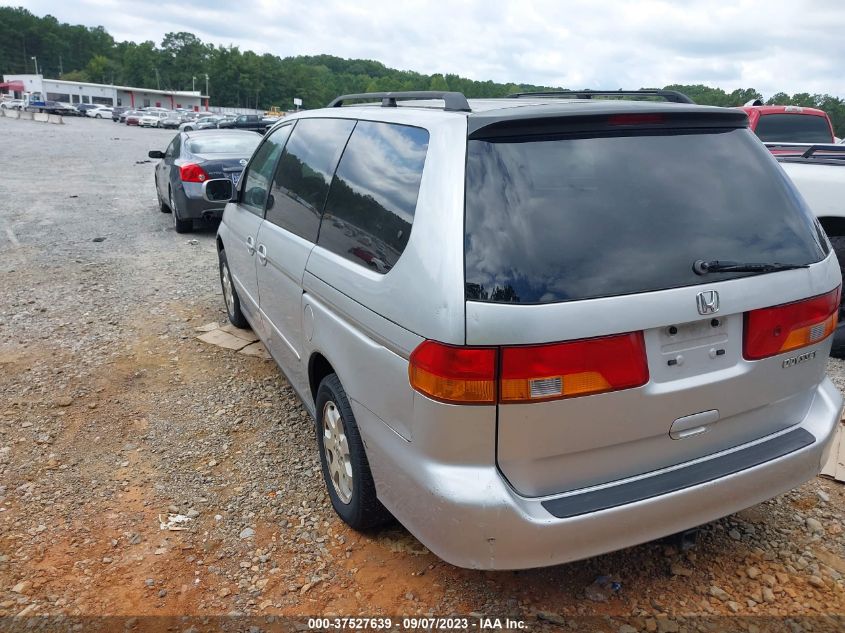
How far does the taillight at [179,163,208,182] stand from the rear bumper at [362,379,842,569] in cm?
757

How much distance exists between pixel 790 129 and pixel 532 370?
9007mm

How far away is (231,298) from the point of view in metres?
5.42

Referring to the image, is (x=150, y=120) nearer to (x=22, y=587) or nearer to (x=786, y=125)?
(x=786, y=125)

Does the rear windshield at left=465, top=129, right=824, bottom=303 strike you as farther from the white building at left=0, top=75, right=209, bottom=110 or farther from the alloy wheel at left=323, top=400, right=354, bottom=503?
the white building at left=0, top=75, right=209, bottom=110

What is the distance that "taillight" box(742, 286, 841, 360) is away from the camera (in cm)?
226

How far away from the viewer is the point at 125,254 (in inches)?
319

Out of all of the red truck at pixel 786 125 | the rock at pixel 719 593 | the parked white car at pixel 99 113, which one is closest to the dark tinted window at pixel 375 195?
the rock at pixel 719 593

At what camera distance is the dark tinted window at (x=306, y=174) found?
3129 millimetres

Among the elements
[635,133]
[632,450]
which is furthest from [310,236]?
[632,450]

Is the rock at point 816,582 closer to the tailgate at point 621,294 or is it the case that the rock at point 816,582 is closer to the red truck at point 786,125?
the tailgate at point 621,294

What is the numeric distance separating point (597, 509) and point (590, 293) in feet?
2.30

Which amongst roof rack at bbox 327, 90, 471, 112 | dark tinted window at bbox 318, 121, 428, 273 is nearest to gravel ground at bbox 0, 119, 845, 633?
dark tinted window at bbox 318, 121, 428, 273

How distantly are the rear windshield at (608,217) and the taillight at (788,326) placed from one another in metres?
0.18

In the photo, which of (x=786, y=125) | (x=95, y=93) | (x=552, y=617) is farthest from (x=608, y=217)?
(x=95, y=93)
